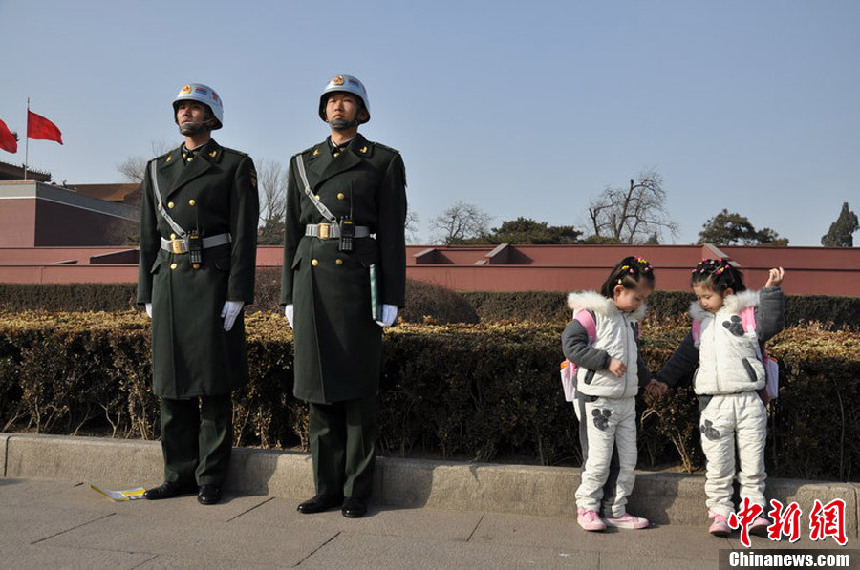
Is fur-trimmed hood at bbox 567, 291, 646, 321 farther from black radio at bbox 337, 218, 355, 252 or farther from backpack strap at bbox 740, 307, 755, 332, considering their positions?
black radio at bbox 337, 218, 355, 252

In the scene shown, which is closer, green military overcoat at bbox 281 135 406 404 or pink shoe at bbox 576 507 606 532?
pink shoe at bbox 576 507 606 532

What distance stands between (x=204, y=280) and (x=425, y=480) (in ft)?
5.02

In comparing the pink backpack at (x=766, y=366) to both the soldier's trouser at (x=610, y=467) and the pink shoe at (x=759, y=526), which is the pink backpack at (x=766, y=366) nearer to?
the pink shoe at (x=759, y=526)

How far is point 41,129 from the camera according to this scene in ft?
96.1

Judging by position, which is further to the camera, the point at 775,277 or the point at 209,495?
the point at 209,495

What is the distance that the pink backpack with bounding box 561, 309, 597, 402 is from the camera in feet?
11.2

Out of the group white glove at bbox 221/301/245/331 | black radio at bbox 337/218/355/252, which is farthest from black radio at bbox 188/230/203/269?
black radio at bbox 337/218/355/252

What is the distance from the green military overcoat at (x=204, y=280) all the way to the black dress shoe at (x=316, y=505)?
0.72m

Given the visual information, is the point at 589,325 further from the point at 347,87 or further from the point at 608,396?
the point at 347,87

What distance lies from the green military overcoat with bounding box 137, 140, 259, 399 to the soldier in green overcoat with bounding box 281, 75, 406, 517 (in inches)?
11.7

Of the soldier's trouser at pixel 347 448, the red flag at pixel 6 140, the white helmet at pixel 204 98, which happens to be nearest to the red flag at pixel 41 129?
the red flag at pixel 6 140

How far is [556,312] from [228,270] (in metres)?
14.1

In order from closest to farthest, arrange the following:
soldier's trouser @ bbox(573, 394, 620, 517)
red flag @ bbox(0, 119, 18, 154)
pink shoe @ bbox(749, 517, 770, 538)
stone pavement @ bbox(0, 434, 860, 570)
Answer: stone pavement @ bbox(0, 434, 860, 570)
pink shoe @ bbox(749, 517, 770, 538)
soldier's trouser @ bbox(573, 394, 620, 517)
red flag @ bbox(0, 119, 18, 154)

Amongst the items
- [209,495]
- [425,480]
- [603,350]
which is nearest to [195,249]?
[209,495]
